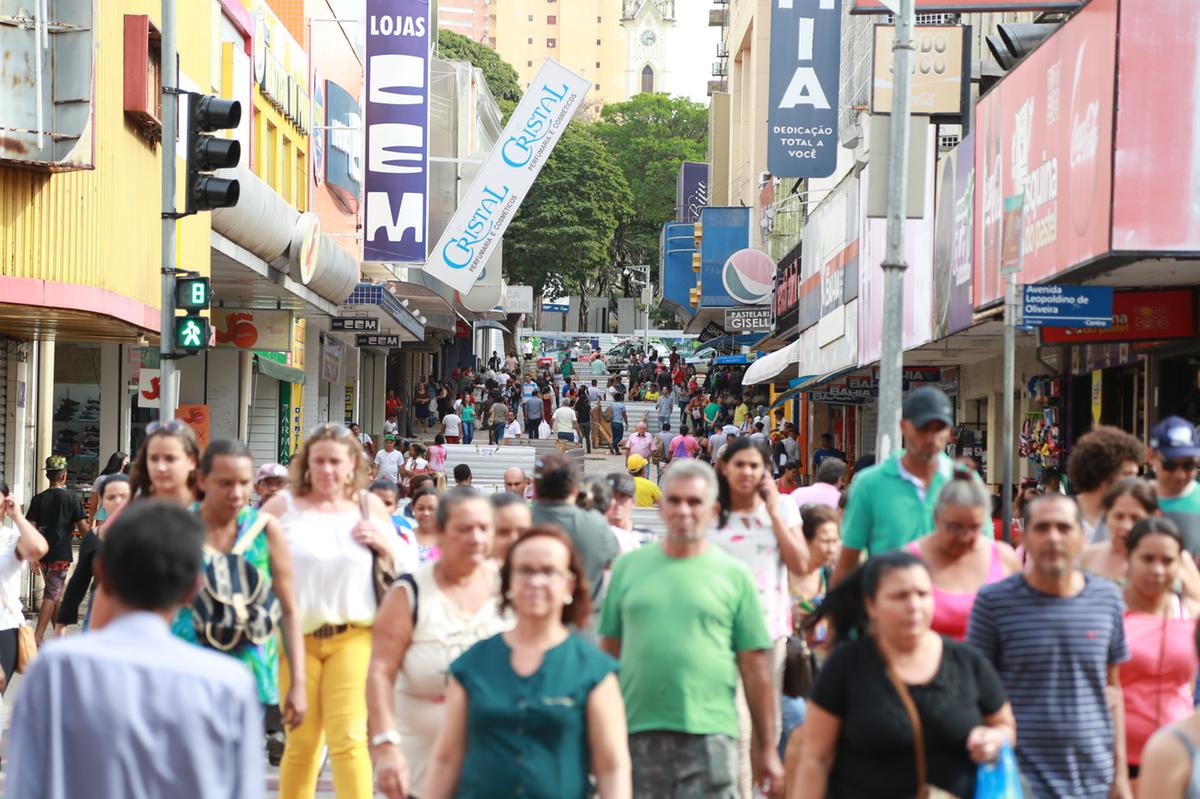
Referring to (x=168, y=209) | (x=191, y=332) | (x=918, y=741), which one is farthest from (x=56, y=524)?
(x=918, y=741)

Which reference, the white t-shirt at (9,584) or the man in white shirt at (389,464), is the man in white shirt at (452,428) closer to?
the man in white shirt at (389,464)

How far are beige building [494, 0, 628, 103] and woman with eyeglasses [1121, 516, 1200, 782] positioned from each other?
6473 inches

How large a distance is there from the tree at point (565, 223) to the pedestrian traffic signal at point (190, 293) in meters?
74.0

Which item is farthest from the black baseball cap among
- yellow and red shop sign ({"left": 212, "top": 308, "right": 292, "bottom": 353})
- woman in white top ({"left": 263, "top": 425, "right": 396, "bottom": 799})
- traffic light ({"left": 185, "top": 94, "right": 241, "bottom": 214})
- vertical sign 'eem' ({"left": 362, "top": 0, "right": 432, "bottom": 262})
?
vertical sign 'eem' ({"left": 362, "top": 0, "right": 432, "bottom": 262})

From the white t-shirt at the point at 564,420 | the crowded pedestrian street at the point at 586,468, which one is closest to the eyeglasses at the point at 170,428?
the crowded pedestrian street at the point at 586,468

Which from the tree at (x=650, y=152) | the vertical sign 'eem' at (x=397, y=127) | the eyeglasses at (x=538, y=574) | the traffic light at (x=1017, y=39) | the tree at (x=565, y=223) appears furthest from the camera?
the tree at (x=650, y=152)

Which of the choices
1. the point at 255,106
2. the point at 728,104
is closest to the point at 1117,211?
the point at 255,106

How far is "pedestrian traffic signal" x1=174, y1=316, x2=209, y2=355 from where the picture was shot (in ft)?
50.3

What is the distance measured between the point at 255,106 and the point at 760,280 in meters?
20.2

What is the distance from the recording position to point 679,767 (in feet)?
22.1

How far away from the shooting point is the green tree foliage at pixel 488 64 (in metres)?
93.9

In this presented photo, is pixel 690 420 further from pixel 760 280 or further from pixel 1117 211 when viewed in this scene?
pixel 1117 211

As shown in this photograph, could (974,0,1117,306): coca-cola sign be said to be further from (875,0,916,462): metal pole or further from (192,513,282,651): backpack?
(192,513,282,651): backpack

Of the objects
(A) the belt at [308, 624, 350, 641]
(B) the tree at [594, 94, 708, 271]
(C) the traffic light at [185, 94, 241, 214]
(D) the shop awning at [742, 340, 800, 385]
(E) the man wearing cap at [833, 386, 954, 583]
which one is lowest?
(A) the belt at [308, 624, 350, 641]
